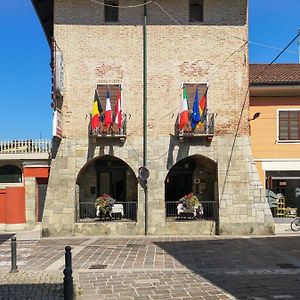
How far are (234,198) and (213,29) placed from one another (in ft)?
23.2

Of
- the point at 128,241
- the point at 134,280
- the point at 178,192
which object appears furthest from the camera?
the point at 178,192

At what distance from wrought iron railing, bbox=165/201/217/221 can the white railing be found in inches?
275

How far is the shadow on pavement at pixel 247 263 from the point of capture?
9.29m

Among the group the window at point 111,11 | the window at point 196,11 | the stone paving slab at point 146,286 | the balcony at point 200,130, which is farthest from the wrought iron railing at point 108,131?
the stone paving slab at point 146,286

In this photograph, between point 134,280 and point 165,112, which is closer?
point 134,280

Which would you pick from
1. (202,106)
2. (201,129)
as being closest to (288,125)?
(201,129)

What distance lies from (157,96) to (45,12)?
23.1 ft

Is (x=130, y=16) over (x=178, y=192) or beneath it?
over

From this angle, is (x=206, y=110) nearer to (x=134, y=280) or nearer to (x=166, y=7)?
(x=166, y=7)

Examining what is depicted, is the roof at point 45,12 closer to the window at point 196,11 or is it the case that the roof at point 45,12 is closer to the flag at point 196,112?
the window at point 196,11

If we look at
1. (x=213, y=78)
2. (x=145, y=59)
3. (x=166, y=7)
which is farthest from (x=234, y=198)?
(x=166, y=7)

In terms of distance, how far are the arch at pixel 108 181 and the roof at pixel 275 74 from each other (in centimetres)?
708

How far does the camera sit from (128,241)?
17.0m

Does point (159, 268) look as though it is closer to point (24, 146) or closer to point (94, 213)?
point (94, 213)
